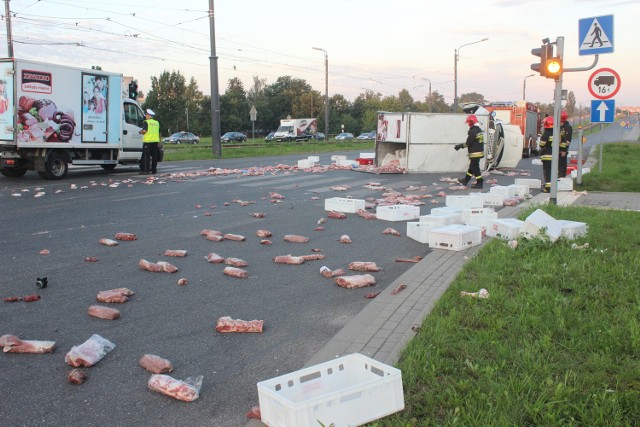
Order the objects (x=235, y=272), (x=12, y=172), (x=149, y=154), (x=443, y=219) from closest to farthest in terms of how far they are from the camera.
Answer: (x=235, y=272) → (x=443, y=219) → (x=12, y=172) → (x=149, y=154)

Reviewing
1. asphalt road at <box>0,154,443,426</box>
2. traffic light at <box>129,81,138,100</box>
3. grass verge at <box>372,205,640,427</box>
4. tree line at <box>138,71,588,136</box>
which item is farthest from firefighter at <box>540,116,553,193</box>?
tree line at <box>138,71,588,136</box>

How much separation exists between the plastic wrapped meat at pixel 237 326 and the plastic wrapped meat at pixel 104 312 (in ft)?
3.30

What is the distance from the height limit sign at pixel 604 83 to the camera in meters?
14.6

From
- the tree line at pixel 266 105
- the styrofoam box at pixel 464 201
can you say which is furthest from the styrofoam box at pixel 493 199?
the tree line at pixel 266 105

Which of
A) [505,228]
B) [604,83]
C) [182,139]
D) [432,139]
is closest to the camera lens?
[505,228]

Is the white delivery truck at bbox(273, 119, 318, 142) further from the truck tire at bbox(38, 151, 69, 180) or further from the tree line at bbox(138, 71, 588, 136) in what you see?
the truck tire at bbox(38, 151, 69, 180)

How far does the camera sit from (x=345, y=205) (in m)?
11.6

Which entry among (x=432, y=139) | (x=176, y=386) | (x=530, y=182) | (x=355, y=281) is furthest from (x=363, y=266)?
(x=432, y=139)

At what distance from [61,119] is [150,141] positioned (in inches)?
115

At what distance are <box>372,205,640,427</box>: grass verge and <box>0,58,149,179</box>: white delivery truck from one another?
14.7 m

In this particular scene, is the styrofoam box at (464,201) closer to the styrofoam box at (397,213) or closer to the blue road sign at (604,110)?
the styrofoam box at (397,213)

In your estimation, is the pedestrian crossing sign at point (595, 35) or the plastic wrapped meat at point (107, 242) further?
the pedestrian crossing sign at point (595, 35)

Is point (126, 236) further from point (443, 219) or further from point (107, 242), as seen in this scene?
point (443, 219)

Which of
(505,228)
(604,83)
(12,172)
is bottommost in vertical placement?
(505,228)
